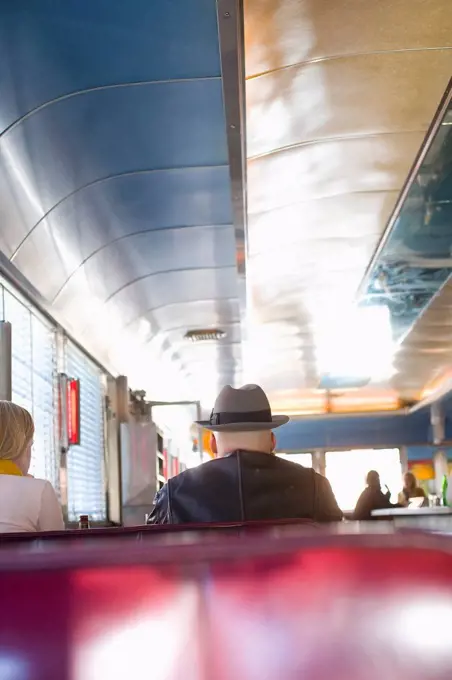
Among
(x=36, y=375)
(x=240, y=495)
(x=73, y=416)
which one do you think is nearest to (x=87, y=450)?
(x=73, y=416)

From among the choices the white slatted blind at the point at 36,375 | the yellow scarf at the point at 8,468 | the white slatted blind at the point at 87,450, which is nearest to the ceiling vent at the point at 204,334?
the white slatted blind at the point at 87,450

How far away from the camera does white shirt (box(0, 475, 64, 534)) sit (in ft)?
8.63

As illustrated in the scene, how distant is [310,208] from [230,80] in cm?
223

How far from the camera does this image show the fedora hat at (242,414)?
285cm

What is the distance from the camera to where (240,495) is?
265 cm

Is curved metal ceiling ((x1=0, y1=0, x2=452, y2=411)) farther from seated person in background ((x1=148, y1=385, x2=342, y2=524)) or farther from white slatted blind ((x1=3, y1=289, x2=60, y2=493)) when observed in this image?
seated person in background ((x1=148, y1=385, x2=342, y2=524))

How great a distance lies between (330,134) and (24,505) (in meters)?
2.51

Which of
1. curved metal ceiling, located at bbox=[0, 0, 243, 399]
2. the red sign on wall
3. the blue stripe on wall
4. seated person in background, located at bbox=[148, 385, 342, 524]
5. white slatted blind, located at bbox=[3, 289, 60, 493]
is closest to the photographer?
seated person in background, located at bbox=[148, 385, 342, 524]

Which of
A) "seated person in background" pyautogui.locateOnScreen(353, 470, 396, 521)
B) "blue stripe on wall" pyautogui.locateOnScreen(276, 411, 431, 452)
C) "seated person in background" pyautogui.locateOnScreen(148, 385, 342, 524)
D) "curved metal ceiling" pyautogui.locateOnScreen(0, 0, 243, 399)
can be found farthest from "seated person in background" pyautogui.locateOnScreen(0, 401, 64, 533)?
"blue stripe on wall" pyautogui.locateOnScreen(276, 411, 431, 452)

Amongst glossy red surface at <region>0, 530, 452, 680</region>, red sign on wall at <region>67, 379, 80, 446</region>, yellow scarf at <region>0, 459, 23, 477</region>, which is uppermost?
red sign on wall at <region>67, 379, 80, 446</region>

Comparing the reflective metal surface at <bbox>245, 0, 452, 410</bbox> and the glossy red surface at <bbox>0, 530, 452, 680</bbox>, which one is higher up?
the reflective metal surface at <bbox>245, 0, 452, 410</bbox>

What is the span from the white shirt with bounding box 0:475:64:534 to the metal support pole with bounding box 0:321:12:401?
3.83 feet

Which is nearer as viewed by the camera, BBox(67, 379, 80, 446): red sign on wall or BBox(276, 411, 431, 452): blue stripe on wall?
BBox(67, 379, 80, 446): red sign on wall

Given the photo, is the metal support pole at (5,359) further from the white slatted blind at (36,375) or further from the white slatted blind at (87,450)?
the white slatted blind at (87,450)
